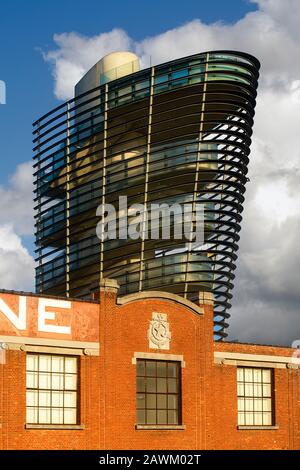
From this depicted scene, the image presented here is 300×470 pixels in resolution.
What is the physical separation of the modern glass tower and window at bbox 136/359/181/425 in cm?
Answer: 3036

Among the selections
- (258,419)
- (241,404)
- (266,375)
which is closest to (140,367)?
(241,404)

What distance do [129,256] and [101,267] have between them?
2.98 metres

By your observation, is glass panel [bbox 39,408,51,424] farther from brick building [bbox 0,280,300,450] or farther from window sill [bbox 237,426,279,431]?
window sill [bbox 237,426,279,431]

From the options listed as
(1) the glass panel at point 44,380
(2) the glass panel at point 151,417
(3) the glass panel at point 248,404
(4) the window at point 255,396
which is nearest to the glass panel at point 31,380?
(1) the glass panel at point 44,380

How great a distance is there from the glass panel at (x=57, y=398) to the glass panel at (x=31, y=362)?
5.60 feet

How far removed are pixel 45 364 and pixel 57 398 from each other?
5.87 feet

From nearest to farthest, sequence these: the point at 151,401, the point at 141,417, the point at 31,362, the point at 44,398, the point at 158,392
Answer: the point at 31,362 → the point at 44,398 → the point at 141,417 → the point at 151,401 → the point at 158,392

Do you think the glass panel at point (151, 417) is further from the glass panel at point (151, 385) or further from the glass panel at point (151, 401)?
the glass panel at point (151, 385)

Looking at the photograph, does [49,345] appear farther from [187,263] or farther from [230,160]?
[230,160]

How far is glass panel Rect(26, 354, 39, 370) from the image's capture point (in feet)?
136

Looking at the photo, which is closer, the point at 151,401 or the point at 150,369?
the point at 151,401

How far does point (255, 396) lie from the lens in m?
50.3

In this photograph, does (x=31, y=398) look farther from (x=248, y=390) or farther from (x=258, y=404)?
(x=258, y=404)

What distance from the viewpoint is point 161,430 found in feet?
148
